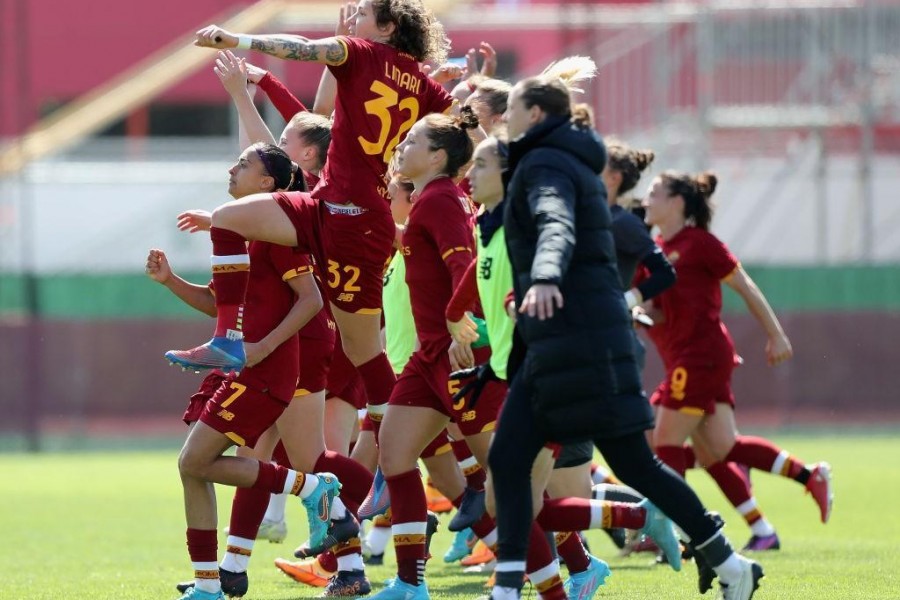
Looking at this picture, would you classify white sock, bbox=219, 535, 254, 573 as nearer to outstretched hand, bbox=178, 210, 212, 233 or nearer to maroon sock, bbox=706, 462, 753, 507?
outstretched hand, bbox=178, 210, 212, 233

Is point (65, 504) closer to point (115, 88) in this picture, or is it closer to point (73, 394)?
point (73, 394)

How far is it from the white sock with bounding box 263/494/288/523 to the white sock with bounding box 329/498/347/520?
1490 millimetres

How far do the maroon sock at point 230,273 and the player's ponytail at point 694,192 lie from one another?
3.24m

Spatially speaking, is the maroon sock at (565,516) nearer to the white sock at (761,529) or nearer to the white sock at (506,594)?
the white sock at (506,594)

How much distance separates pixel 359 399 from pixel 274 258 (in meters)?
1.73

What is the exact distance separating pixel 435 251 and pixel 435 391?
58cm

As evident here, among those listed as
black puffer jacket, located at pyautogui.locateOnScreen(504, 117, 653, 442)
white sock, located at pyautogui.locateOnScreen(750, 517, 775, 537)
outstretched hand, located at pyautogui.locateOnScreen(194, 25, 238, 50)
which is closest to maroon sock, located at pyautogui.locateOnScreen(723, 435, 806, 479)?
Answer: white sock, located at pyautogui.locateOnScreen(750, 517, 775, 537)

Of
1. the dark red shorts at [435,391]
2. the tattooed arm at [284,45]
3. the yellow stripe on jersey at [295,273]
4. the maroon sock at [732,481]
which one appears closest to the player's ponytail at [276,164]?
the yellow stripe on jersey at [295,273]

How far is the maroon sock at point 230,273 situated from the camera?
21.0ft

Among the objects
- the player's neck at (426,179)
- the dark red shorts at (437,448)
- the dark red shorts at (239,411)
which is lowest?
the dark red shorts at (437,448)

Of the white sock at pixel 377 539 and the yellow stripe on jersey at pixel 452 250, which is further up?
the yellow stripe on jersey at pixel 452 250

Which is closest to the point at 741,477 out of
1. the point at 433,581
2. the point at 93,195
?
the point at 433,581

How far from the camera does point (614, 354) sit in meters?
5.25

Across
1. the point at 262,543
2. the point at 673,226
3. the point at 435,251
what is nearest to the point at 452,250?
the point at 435,251
